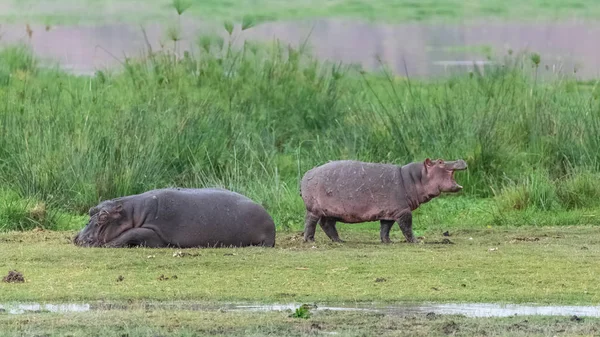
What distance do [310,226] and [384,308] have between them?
114 inches

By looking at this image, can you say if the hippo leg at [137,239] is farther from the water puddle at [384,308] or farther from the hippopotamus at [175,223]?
the water puddle at [384,308]

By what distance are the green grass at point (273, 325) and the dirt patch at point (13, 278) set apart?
118 cm

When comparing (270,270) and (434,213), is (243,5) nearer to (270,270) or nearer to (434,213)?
(434,213)

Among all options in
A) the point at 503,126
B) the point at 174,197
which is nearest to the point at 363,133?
the point at 503,126

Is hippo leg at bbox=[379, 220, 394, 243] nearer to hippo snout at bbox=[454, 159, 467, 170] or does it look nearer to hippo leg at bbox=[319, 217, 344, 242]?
hippo leg at bbox=[319, 217, 344, 242]

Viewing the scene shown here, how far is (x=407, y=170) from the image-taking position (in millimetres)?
10148

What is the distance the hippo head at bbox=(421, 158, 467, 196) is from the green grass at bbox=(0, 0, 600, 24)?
2175cm

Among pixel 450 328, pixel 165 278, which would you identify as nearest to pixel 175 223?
pixel 165 278

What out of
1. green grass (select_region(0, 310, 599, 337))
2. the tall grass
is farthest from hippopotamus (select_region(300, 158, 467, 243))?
green grass (select_region(0, 310, 599, 337))

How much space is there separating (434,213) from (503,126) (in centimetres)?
220

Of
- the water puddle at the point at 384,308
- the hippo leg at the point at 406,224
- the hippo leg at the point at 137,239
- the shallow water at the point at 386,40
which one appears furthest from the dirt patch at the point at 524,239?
the shallow water at the point at 386,40

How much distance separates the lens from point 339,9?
1332 inches

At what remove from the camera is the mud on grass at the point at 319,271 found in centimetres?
769

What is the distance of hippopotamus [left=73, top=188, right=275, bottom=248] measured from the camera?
32.0 feet
